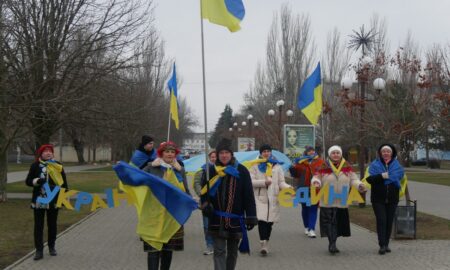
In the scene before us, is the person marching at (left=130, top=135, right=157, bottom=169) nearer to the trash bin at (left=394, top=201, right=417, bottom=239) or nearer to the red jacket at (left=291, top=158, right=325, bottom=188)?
the red jacket at (left=291, top=158, right=325, bottom=188)

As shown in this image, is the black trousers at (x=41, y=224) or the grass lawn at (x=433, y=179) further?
the grass lawn at (x=433, y=179)

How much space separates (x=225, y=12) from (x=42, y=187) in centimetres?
387

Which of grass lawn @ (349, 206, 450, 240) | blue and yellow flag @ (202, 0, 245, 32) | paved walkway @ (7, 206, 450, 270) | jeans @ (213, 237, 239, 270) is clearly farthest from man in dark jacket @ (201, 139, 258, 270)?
grass lawn @ (349, 206, 450, 240)

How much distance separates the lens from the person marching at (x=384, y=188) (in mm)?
8922

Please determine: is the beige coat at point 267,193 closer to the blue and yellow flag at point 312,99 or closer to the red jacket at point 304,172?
the red jacket at point 304,172

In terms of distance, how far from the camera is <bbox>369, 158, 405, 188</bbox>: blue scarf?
29.2 ft

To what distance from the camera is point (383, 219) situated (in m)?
8.94

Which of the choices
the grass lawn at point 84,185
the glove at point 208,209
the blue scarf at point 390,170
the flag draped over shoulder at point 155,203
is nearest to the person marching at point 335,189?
the blue scarf at point 390,170

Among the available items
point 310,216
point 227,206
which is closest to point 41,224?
point 227,206

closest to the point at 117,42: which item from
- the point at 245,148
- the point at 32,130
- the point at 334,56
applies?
the point at 32,130

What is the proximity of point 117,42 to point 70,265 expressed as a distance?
11.0m

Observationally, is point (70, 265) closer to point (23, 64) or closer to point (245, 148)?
point (23, 64)

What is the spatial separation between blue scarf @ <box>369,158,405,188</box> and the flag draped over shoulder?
3972mm

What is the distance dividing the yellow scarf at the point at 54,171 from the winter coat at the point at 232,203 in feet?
10.5
